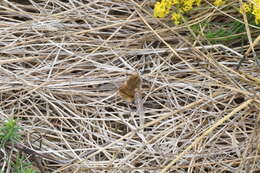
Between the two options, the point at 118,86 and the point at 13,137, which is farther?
the point at 118,86

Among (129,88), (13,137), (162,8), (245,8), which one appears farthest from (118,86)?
(245,8)

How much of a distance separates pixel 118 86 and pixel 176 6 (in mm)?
506

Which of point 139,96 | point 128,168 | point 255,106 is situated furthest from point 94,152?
point 255,106

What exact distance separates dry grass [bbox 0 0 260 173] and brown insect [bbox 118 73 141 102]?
0.03m

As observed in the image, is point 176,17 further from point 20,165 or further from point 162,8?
point 20,165

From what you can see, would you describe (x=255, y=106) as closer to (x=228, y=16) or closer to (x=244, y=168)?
(x=244, y=168)

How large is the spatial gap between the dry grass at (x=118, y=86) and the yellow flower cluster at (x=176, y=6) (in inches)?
2.8

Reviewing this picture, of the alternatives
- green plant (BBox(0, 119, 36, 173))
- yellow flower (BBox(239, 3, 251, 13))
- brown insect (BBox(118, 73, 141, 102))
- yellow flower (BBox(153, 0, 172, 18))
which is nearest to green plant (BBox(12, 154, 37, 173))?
green plant (BBox(0, 119, 36, 173))

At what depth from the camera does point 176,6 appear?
96.2 inches

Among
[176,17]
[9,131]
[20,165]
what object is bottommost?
[20,165]

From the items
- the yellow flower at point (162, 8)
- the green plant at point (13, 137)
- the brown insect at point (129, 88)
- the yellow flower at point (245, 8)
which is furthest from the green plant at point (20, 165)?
the yellow flower at point (245, 8)

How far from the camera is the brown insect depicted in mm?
2268

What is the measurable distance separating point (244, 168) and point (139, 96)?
58cm

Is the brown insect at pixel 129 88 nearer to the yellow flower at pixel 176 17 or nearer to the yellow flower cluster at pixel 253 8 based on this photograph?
the yellow flower at pixel 176 17
